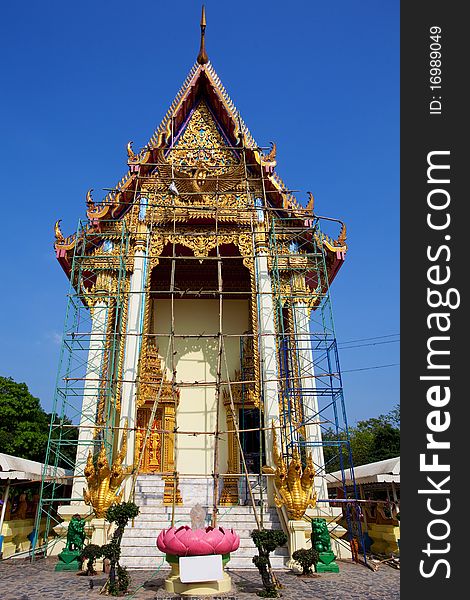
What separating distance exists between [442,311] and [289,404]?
6.94 meters

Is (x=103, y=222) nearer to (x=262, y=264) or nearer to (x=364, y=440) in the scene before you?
(x=262, y=264)

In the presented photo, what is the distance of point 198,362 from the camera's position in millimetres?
14203

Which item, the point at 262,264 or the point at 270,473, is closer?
the point at 270,473

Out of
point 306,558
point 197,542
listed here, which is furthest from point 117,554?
point 306,558

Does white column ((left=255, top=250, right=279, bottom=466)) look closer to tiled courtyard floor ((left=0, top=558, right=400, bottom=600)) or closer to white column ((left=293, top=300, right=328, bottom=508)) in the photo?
white column ((left=293, top=300, right=328, bottom=508))

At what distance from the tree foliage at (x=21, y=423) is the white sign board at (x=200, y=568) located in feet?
44.7

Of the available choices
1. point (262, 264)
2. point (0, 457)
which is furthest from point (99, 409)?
point (262, 264)

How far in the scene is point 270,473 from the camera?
1003 cm

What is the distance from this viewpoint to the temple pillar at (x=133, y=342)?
416 inches

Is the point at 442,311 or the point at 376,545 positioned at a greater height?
the point at 442,311

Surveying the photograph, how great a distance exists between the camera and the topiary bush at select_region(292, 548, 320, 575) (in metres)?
7.36

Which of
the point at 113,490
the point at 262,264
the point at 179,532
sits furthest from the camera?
the point at 262,264

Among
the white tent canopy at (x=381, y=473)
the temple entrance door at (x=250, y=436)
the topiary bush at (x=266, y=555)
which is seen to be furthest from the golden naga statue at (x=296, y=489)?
the temple entrance door at (x=250, y=436)

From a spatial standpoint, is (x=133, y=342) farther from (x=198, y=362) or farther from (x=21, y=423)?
(x=21, y=423)
